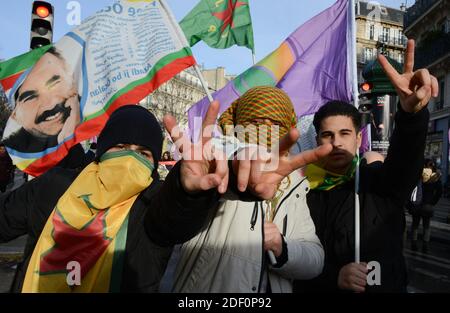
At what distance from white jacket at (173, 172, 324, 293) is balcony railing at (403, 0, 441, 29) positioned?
27.2 meters

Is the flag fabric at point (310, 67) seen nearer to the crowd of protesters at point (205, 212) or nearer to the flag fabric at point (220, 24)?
the flag fabric at point (220, 24)

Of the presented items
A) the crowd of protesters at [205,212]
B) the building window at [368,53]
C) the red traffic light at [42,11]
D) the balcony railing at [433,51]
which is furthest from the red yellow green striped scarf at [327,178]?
the building window at [368,53]

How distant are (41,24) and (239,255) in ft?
15.0

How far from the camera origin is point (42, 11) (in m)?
5.00

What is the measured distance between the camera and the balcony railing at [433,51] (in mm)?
→ 22141

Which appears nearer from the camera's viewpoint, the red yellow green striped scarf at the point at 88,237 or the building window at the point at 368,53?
the red yellow green striped scarf at the point at 88,237

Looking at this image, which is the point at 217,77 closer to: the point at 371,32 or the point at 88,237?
the point at 371,32

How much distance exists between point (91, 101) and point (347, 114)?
1.82m

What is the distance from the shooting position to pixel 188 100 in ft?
201

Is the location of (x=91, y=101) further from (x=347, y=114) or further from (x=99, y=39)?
(x=347, y=114)

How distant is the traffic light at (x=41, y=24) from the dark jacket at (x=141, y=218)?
3498 mm

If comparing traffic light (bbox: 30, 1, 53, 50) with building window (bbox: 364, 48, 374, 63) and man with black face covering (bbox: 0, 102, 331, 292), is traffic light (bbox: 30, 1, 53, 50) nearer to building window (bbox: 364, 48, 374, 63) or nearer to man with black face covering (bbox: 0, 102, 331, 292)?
man with black face covering (bbox: 0, 102, 331, 292)

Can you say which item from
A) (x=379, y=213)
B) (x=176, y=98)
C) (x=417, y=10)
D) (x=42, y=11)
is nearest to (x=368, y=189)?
(x=379, y=213)

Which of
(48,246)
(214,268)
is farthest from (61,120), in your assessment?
(214,268)
